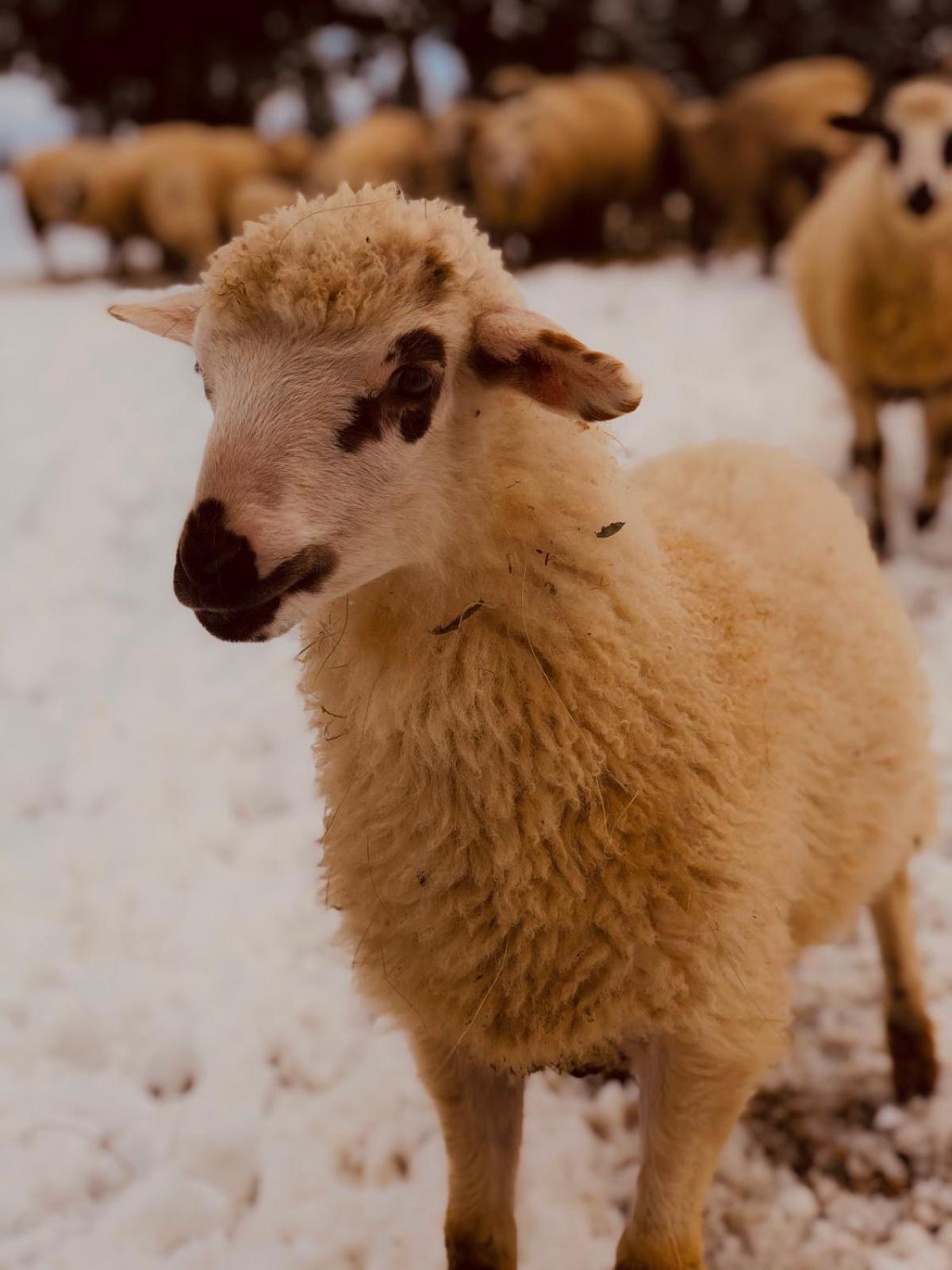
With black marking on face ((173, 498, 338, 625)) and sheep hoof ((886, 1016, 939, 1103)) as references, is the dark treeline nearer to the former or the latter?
sheep hoof ((886, 1016, 939, 1103))

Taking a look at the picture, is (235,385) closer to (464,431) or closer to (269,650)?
(464,431)

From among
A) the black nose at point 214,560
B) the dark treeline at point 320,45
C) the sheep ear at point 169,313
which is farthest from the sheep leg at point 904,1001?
the dark treeline at point 320,45

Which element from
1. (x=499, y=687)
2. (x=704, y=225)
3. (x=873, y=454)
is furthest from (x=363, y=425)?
(x=704, y=225)

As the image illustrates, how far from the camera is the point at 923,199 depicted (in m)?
4.25

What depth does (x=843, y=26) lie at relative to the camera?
16.2m

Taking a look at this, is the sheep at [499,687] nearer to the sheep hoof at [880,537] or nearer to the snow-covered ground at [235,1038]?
the snow-covered ground at [235,1038]

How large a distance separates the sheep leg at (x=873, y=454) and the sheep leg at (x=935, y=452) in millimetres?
190

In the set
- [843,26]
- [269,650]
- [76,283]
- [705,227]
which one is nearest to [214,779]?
[269,650]

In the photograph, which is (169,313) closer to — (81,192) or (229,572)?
(229,572)

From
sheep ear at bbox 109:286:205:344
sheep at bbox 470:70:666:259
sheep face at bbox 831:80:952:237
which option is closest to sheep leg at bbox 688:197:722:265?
sheep at bbox 470:70:666:259

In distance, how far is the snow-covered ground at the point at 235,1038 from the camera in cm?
214

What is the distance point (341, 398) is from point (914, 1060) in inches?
77.0

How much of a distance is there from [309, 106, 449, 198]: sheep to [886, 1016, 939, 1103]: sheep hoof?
9.84 m

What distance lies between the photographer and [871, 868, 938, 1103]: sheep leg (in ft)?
7.80
